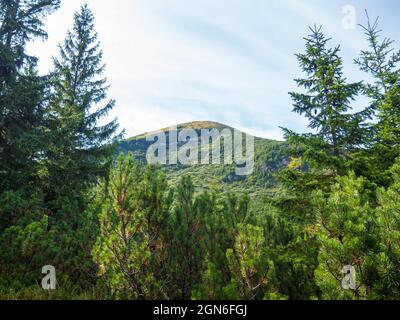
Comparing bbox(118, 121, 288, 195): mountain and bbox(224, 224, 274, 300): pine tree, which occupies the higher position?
bbox(118, 121, 288, 195): mountain

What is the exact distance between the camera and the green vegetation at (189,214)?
384 cm

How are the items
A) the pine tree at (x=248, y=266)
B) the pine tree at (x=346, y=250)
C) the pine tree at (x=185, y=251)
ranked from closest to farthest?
the pine tree at (x=346, y=250)
the pine tree at (x=248, y=266)
the pine tree at (x=185, y=251)

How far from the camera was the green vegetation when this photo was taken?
3840mm

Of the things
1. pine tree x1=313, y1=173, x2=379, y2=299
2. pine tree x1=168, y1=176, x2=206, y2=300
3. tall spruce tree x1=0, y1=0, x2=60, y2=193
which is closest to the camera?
pine tree x1=313, y1=173, x2=379, y2=299

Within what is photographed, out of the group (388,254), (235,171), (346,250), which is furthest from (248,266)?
(235,171)

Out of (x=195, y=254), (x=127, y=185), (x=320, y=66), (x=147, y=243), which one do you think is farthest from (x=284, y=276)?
(x=320, y=66)

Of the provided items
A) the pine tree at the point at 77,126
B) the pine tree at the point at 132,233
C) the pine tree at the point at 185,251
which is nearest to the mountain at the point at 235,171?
the pine tree at the point at 77,126

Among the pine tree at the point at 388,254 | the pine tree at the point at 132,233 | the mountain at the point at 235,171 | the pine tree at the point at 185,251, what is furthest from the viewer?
the mountain at the point at 235,171

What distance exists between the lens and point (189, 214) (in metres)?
6.14

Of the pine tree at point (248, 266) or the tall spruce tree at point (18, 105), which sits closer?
the pine tree at point (248, 266)

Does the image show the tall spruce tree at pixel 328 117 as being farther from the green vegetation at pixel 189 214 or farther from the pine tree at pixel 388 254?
the pine tree at pixel 388 254

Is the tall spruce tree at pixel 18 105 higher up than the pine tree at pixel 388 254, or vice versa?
the tall spruce tree at pixel 18 105

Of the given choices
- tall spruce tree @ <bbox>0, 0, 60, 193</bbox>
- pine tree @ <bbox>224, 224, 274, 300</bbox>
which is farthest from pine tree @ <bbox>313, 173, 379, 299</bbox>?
tall spruce tree @ <bbox>0, 0, 60, 193</bbox>

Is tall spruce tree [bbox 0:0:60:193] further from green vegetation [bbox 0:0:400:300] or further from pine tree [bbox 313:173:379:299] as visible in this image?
pine tree [bbox 313:173:379:299]
